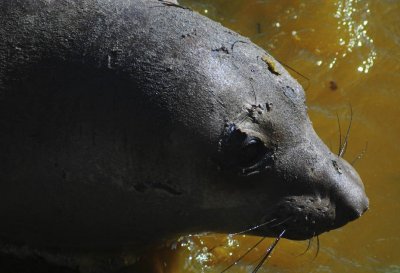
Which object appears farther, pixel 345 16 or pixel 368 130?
pixel 345 16

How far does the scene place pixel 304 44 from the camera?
690cm

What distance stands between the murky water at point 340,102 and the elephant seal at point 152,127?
1.09 m

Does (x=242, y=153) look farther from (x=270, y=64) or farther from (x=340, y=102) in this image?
(x=340, y=102)

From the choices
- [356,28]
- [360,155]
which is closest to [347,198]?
[360,155]

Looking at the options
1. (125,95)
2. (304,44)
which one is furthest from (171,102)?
(304,44)

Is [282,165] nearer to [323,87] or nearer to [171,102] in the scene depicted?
[171,102]

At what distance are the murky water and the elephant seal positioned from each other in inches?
43.1

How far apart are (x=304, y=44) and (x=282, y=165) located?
3056 millimetres

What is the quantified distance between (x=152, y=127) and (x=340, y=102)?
9.77 ft

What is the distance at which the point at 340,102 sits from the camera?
21.2 ft

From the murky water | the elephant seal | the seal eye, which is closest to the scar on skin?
the elephant seal

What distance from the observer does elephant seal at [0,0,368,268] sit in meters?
3.92

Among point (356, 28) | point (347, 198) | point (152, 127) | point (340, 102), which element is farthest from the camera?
point (356, 28)

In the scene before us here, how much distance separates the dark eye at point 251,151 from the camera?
3.90 metres
